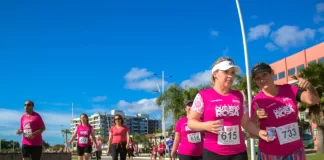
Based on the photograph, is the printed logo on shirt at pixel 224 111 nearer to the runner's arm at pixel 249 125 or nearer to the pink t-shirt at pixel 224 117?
the pink t-shirt at pixel 224 117

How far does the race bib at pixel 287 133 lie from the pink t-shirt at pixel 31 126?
7526mm

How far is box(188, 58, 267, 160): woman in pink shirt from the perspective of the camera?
4694mm

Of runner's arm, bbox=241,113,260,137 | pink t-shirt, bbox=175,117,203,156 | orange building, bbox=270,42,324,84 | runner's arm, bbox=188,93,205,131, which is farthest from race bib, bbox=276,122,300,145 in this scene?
orange building, bbox=270,42,324,84

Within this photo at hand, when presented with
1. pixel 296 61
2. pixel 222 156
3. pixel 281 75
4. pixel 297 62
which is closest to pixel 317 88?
pixel 222 156

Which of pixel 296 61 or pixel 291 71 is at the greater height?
pixel 296 61

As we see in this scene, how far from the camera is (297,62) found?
66312 millimetres

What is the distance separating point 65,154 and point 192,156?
56.6ft

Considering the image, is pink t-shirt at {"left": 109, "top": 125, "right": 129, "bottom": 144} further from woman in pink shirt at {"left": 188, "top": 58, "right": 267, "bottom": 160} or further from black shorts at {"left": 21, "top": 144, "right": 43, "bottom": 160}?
woman in pink shirt at {"left": 188, "top": 58, "right": 267, "bottom": 160}

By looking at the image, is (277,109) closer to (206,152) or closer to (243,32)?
(206,152)

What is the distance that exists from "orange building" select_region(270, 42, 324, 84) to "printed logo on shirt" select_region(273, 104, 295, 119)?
185 ft

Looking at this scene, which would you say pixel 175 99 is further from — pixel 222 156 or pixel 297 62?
pixel 222 156

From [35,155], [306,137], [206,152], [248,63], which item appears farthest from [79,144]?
[306,137]

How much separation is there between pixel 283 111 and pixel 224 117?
0.84 metres

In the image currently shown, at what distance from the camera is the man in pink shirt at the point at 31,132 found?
10594 mm
